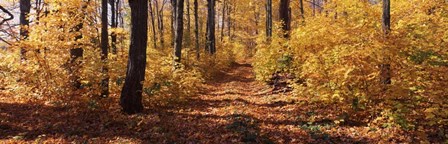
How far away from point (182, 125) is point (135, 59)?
7.36ft

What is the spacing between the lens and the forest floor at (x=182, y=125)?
7.28 metres

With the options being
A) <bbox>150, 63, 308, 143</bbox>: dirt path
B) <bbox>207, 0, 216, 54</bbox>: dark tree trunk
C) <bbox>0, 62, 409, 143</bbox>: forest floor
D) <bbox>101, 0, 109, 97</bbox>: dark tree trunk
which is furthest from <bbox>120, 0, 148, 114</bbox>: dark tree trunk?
<bbox>207, 0, 216, 54</bbox>: dark tree trunk

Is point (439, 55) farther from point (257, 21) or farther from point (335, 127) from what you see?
point (257, 21)

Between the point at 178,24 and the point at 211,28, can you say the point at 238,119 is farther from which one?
the point at 211,28

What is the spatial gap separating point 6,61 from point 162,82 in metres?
4.79

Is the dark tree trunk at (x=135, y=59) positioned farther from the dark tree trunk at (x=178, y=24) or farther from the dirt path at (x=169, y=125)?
the dark tree trunk at (x=178, y=24)

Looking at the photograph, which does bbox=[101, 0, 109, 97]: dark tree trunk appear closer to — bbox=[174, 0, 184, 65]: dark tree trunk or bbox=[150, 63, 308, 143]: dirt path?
bbox=[150, 63, 308, 143]: dirt path

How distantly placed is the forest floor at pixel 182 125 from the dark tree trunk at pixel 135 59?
0.37m

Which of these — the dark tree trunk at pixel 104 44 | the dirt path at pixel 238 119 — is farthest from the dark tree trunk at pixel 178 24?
the dark tree trunk at pixel 104 44

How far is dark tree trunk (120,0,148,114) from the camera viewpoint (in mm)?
8766

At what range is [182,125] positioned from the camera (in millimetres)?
8523

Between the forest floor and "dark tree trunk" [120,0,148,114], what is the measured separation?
37 centimetres

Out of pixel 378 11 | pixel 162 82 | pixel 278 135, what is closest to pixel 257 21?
pixel 378 11

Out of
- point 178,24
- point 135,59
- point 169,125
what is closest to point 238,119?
point 169,125
